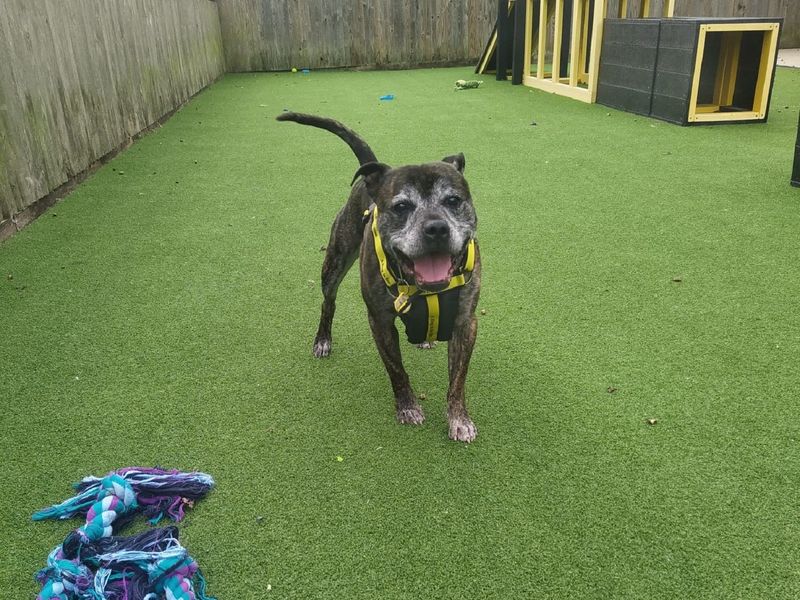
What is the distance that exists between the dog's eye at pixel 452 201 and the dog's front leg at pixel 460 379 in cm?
47

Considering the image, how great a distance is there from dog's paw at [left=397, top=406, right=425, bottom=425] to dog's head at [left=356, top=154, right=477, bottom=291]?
620 mm

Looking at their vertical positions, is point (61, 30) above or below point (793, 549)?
above

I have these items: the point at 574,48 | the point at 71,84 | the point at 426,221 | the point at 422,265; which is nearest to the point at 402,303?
the point at 422,265

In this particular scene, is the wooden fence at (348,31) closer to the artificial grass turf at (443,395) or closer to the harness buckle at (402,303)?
the artificial grass turf at (443,395)

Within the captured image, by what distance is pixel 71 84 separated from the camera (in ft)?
20.2

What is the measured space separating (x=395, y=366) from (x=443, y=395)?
365 mm

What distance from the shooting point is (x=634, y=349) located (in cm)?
326

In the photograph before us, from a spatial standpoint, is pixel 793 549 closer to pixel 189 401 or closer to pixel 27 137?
pixel 189 401

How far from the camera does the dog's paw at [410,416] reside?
281 cm

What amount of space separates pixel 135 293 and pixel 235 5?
44.2ft

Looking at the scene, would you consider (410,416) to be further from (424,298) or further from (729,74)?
(729,74)

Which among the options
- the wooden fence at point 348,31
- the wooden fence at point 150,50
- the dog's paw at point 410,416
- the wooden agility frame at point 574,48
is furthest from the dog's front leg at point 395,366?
the wooden fence at point 348,31

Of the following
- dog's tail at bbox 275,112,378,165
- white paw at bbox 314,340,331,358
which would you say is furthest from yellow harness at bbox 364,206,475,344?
white paw at bbox 314,340,331,358

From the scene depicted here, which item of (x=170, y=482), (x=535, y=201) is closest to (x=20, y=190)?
(x=170, y=482)
